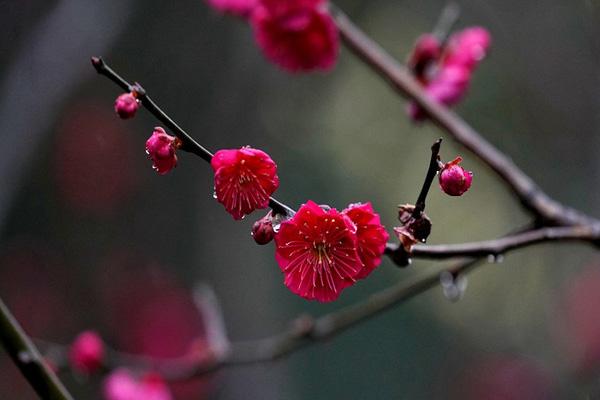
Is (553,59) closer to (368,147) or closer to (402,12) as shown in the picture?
(402,12)

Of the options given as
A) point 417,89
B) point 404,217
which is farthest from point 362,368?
point 404,217

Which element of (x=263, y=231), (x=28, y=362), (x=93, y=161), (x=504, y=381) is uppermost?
(x=93, y=161)

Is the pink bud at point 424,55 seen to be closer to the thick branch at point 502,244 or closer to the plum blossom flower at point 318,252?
the thick branch at point 502,244

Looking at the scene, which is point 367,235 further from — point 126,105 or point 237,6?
point 237,6

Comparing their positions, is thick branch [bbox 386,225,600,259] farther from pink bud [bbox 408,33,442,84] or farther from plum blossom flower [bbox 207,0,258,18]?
plum blossom flower [bbox 207,0,258,18]

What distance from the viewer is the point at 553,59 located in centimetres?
265

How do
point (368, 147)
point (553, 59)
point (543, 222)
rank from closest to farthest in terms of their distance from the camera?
1. point (543, 222)
2. point (553, 59)
3. point (368, 147)

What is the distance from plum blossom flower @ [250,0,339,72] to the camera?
3.89 ft

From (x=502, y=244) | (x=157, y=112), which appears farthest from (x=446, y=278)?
(x=157, y=112)

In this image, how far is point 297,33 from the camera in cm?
121

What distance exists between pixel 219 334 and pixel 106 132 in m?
2.49

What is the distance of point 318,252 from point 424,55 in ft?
2.45

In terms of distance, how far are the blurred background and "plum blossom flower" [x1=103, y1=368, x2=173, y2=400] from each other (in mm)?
1777

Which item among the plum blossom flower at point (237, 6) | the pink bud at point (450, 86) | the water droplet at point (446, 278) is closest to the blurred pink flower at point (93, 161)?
the plum blossom flower at point (237, 6)
